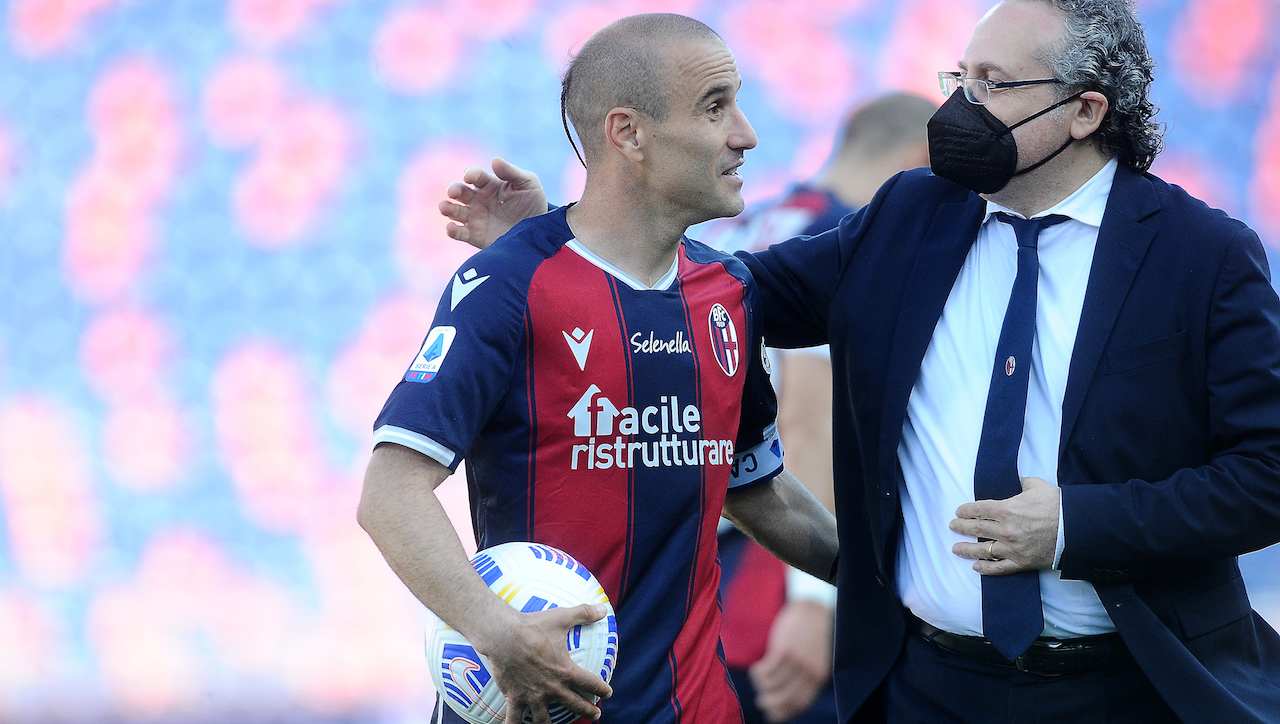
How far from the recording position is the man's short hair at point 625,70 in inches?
97.6

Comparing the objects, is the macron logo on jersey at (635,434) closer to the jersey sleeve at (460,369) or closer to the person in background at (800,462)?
the jersey sleeve at (460,369)

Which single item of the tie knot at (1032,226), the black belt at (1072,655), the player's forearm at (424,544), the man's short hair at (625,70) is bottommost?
the black belt at (1072,655)

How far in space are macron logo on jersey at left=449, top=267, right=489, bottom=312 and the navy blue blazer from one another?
73 centimetres

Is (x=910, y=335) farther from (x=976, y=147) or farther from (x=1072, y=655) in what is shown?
(x=1072, y=655)

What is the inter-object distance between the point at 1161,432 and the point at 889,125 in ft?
5.74

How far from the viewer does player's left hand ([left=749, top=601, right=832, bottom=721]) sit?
3.31 metres

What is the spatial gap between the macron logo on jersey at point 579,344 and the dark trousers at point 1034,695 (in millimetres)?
813

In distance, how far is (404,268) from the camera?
580 centimetres

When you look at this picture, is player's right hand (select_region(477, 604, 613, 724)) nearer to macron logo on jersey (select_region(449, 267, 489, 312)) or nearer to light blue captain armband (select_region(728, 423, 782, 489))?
macron logo on jersey (select_region(449, 267, 489, 312))

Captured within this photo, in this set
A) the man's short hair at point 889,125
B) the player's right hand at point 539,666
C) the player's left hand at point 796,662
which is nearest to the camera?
the player's right hand at point 539,666

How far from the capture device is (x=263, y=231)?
19.1ft

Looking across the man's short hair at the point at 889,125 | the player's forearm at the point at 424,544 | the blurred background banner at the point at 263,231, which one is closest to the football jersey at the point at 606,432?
the player's forearm at the point at 424,544

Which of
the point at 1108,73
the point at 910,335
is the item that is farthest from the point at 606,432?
the point at 1108,73

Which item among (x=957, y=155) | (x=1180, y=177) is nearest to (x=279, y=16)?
(x=1180, y=177)
